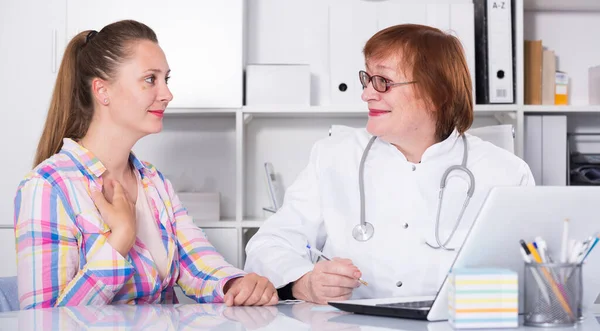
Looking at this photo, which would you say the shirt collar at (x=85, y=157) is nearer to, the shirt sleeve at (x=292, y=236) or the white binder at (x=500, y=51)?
the shirt sleeve at (x=292, y=236)

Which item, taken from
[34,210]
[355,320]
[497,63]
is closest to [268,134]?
[497,63]

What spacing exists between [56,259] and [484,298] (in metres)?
0.94

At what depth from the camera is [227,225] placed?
2.56m

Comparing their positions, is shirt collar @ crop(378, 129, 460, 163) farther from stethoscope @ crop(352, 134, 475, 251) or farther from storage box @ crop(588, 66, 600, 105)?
storage box @ crop(588, 66, 600, 105)

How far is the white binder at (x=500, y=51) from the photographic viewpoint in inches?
100

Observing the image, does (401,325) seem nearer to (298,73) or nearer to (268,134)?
(298,73)

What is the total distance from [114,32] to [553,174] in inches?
64.1

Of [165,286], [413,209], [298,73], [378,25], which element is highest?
[378,25]

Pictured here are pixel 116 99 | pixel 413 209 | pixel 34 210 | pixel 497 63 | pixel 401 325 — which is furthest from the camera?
pixel 497 63

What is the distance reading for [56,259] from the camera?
1.52m

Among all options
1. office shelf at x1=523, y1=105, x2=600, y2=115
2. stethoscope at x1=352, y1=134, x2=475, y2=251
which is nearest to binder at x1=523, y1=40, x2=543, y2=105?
office shelf at x1=523, y1=105, x2=600, y2=115

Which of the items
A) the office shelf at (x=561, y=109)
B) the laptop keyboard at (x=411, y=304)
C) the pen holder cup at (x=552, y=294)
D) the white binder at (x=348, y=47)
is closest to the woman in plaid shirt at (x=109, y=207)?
the laptop keyboard at (x=411, y=304)

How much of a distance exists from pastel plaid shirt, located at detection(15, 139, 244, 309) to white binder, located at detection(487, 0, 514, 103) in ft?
4.19

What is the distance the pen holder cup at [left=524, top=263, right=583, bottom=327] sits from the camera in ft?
3.31
